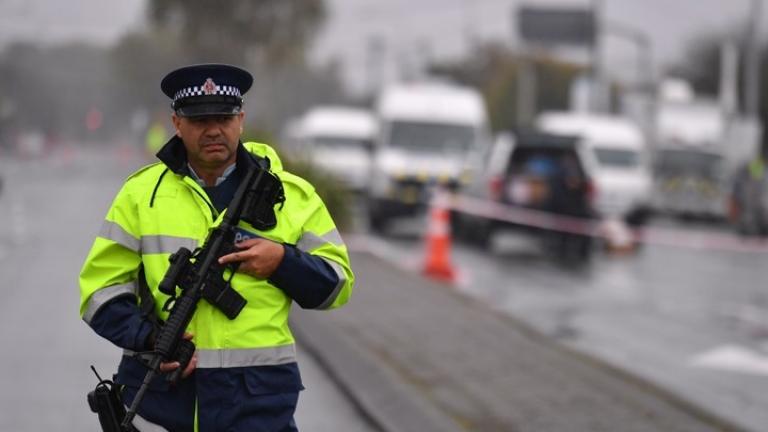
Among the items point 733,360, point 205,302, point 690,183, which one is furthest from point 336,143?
point 205,302

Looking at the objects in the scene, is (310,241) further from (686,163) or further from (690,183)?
(686,163)

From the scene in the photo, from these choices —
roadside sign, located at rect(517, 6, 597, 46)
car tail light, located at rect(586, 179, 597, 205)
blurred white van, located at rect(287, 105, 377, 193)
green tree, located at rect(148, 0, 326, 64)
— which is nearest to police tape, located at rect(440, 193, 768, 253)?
car tail light, located at rect(586, 179, 597, 205)

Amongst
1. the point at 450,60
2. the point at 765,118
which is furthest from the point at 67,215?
the point at 450,60

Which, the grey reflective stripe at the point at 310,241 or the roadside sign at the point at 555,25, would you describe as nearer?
the grey reflective stripe at the point at 310,241

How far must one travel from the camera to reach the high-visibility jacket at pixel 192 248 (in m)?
4.46

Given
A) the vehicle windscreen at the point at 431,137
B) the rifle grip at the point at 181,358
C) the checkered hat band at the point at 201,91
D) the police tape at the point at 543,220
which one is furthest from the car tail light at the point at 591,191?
the rifle grip at the point at 181,358

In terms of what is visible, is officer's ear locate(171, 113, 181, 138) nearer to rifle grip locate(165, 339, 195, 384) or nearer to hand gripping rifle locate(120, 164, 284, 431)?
hand gripping rifle locate(120, 164, 284, 431)

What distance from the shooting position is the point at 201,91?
14.9ft

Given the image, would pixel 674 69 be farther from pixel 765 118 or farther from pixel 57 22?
pixel 57 22

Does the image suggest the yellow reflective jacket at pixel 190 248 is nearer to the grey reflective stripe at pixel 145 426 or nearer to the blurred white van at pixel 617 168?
the grey reflective stripe at pixel 145 426

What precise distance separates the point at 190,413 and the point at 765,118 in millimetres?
72008

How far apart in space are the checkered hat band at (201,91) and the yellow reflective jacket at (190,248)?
236mm

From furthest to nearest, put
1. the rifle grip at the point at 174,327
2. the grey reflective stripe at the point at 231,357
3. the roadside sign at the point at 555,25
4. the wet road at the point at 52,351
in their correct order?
the roadside sign at the point at 555,25 < the wet road at the point at 52,351 < the grey reflective stripe at the point at 231,357 < the rifle grip at the point at 174,327

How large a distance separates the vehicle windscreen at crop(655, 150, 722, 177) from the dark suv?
48.0 feet
